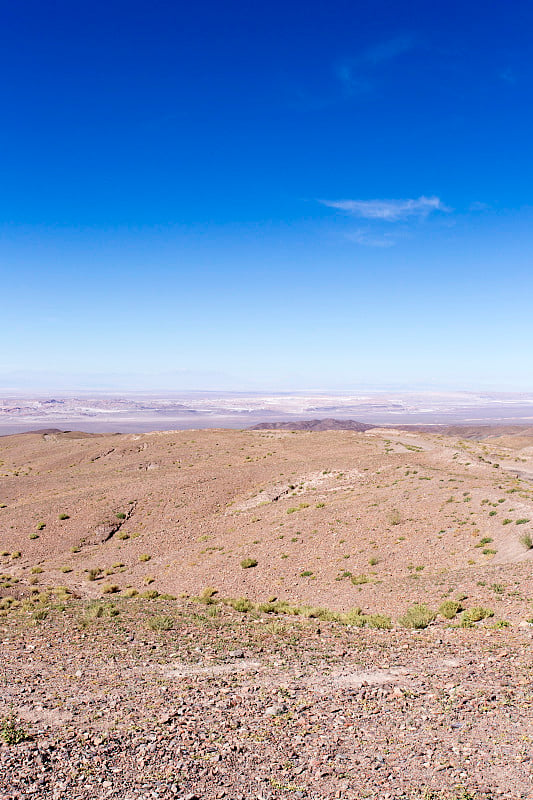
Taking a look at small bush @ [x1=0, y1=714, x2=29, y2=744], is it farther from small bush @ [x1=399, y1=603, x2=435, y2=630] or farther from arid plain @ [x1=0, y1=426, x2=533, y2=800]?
small bush @ [x1=399, y1=603, x2=435, y2=630]

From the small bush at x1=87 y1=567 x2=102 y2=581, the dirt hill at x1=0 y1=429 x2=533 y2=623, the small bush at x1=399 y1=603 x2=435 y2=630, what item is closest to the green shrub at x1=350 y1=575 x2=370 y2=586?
the dirt hill at x1=0 y1=429 x2=533 y2=623

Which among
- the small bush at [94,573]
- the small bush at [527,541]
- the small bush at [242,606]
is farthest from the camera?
the small bush at [94,573]

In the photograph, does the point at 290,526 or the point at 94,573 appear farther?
the point at 290,526

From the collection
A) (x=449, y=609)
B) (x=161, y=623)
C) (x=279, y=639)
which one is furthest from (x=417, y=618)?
(x=161, y=623)

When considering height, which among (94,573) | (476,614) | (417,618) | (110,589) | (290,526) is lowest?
(94,573)

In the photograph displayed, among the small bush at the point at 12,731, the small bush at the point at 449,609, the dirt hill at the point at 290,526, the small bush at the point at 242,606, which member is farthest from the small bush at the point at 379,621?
the small bush at the point at 12,731

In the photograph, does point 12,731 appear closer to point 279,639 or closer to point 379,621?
point 279,639

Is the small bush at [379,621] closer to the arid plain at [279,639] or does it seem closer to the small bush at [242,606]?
the arid plain at [279,639]
